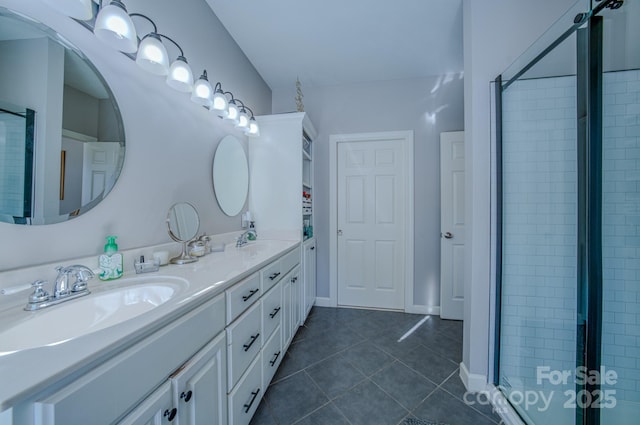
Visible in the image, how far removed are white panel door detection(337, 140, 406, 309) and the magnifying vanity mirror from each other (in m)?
1.72

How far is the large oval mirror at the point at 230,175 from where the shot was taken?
186cm

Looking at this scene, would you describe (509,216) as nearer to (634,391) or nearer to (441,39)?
(634,391)

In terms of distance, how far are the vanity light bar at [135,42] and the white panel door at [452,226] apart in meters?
2.21

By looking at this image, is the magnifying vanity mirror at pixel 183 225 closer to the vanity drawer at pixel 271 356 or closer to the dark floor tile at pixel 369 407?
the vanity drawer at pixel 271 356

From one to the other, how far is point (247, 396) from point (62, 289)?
2.98 feet

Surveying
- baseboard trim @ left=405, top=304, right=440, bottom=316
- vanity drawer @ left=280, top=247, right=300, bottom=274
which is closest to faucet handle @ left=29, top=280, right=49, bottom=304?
vanity drawer @ left=280, top=247, right=300, bottom=274

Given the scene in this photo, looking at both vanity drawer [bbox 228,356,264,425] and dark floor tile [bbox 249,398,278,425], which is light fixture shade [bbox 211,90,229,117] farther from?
dark floor tile [bbox 249,398,278,425]

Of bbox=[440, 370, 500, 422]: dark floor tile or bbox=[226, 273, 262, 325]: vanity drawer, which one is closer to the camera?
bbox=[226, 273, 262, 325]: vanity drawer

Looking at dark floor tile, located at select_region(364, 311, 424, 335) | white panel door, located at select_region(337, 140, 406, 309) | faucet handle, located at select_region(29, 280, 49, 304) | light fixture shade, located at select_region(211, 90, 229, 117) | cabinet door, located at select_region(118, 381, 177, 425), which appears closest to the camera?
cabinet door, located at select_region(118, 381, 177, 425)

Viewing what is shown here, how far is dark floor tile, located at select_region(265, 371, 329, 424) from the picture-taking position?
1355 mm

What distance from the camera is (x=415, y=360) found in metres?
1.85

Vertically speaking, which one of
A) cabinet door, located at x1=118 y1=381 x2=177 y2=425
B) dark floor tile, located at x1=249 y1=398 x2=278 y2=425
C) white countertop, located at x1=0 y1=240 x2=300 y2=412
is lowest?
dark floor tile, located at x1=249 y1=398 x2=278 y2=425

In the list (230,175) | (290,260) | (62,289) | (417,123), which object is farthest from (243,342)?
(417,123)

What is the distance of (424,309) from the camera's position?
2646 mm
